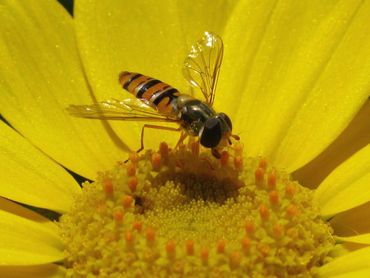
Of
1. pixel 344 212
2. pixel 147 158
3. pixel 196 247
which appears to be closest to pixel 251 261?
pixel 196 247

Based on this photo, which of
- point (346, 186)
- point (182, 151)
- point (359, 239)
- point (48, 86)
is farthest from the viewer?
point (48, 86)

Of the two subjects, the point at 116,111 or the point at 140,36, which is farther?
the point at 140,36

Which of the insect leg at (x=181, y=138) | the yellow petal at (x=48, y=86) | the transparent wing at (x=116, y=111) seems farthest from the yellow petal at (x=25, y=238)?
the insect leg at (x=181, y=138)

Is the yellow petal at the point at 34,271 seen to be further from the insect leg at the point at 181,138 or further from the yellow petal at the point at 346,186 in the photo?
the yellow petal at the point at 346,186

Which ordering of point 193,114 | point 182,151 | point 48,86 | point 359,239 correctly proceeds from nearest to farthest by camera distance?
1. point 359,239
2. point 193,114
3. point 182,151
4. point 48,86

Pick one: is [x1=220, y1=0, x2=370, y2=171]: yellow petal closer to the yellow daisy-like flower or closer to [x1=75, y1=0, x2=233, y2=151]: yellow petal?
the yellow daisy-like flower

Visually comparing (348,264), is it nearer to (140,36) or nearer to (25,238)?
(25,238)

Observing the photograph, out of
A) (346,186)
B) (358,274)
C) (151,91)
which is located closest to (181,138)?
(151,91)

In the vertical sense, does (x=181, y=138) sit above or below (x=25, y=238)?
above
